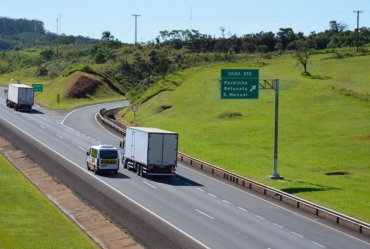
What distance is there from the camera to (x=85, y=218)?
38.0m

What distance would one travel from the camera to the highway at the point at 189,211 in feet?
112

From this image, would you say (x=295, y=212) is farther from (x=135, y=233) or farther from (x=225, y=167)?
(x=225, y=167)

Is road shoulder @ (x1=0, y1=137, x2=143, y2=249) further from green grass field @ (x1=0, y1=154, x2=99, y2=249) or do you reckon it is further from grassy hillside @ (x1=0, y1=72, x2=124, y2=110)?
grassy hillside @ (x1=0, y1=72, x2=124, y2=110)

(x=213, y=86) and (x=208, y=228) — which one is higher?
(x=213, y=86)

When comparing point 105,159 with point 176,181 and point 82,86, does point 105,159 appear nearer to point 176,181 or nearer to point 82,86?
point 176,181

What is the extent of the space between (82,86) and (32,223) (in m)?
92.7

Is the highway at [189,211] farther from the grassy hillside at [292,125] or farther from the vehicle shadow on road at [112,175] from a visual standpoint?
the grassy hillside at [292,125]

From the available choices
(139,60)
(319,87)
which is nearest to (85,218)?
(319,87)

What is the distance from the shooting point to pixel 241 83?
56.8m

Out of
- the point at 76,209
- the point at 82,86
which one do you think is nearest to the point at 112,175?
the point at 76,209

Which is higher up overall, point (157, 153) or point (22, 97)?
point (22, 97)

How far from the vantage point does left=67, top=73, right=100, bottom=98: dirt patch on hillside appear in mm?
122062

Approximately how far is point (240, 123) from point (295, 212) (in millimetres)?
40903

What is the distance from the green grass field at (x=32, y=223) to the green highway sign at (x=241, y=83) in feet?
62.2
